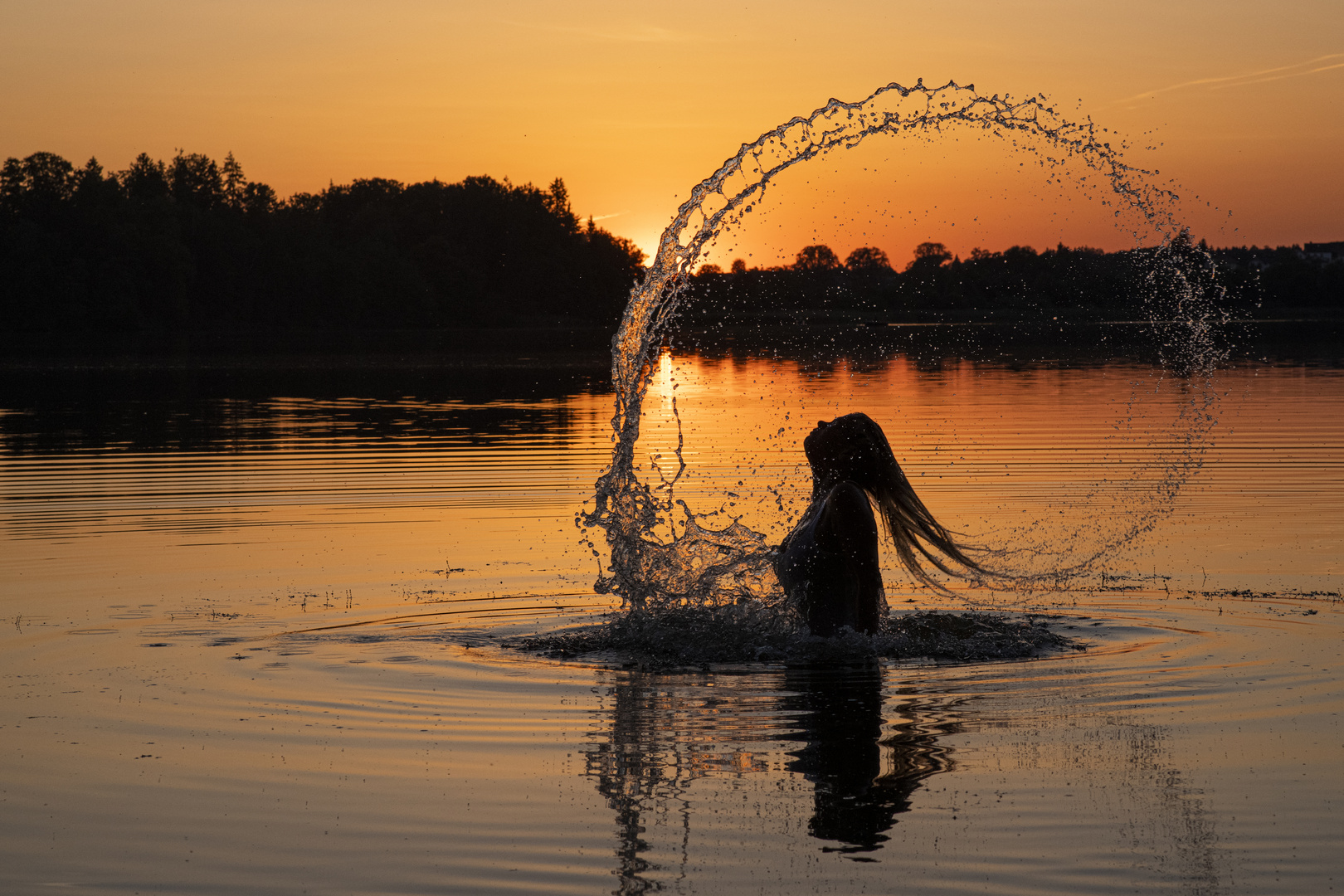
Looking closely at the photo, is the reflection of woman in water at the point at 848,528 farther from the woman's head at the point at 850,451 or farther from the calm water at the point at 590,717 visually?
the calm water at the point at 590,717

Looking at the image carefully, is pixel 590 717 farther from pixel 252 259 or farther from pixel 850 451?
pixel 252 259

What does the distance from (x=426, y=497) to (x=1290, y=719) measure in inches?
567

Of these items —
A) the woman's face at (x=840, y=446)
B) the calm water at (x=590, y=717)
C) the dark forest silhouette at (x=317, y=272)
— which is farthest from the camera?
the dark forest silhouette at (x=317, y=272)

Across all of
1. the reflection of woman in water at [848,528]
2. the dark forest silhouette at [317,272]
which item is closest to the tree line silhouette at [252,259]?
the dark forest silhouette at [317,272]

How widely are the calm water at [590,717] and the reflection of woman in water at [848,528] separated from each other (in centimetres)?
60

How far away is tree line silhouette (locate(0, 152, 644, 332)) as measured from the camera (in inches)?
4953

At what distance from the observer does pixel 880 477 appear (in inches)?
429

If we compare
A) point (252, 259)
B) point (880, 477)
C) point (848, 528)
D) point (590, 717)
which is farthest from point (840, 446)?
point (252, 259)

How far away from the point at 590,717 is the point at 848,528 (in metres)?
2.18

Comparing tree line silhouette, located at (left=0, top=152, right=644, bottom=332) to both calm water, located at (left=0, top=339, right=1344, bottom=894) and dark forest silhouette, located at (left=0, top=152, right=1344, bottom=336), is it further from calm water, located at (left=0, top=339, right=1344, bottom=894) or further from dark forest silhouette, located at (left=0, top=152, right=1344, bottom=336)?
calm water, located at (left=0, top=339, right=1344, bottom=894)

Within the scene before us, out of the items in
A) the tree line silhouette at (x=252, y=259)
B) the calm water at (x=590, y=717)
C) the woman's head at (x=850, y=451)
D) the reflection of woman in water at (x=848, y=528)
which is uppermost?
the tree line silhouette at (x=252, y=259)

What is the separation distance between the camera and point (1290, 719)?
939cm

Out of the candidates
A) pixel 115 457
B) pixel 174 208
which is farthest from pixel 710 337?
pixel 115 457

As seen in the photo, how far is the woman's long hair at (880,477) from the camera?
34.9 ft
